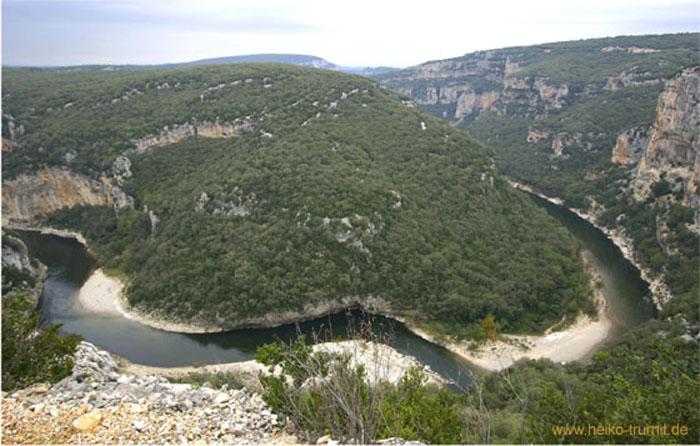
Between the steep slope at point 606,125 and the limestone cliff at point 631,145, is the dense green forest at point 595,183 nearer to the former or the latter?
the steep slope at point 606,125

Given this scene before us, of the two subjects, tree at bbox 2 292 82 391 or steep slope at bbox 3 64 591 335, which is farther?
steep slope at bbox 3 64 591 335

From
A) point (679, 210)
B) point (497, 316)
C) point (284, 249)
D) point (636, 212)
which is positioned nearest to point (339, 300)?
point (284, 249)

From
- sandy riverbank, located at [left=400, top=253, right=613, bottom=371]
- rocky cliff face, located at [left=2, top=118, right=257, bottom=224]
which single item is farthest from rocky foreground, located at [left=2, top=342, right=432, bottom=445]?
rocky cliff face, located at [left=2, top=118, right=257, bottom=224]

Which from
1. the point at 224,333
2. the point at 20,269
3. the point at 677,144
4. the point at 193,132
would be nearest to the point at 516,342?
the point at 224,333

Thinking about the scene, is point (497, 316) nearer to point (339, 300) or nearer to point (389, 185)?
point (339, 300)

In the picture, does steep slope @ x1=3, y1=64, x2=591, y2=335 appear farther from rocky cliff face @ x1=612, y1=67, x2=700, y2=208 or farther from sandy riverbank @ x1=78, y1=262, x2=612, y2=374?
rocky cliff face @ x1=612, y1=67, x2=700, y2=208

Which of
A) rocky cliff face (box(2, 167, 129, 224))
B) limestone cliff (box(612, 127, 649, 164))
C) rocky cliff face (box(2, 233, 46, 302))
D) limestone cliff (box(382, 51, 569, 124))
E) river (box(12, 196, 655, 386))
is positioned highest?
limestone cliff (box(382, 51, 569, 124))
